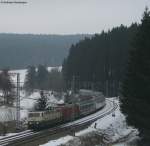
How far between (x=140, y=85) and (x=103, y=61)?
386ft

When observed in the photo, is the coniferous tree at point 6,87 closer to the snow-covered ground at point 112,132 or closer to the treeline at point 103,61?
the treeline at point 103,61

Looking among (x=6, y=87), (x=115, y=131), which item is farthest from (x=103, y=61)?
(x=115, y=131)

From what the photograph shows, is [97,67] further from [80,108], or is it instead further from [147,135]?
[147,135]

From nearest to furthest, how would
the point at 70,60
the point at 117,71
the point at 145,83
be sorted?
the point at 145,83 → the point at 117,71 → the point at 70,60

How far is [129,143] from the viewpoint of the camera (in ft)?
140

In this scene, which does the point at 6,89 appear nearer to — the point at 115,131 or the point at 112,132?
the point at 115,131

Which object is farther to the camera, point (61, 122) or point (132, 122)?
point (61, 122)

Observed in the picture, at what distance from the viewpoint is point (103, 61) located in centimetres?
15800

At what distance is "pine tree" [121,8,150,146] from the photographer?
39.8 m

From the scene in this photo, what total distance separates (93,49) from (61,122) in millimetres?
105547

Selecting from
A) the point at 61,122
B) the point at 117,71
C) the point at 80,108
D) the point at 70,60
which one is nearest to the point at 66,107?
the point at 61,122

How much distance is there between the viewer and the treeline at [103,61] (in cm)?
15088

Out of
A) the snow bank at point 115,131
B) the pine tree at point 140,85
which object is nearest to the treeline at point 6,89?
the snow bank at point 115,131

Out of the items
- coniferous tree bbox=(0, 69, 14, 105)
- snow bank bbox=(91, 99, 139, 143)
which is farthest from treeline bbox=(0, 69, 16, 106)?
snow bank bbox=(91, 99, 139, 143)
